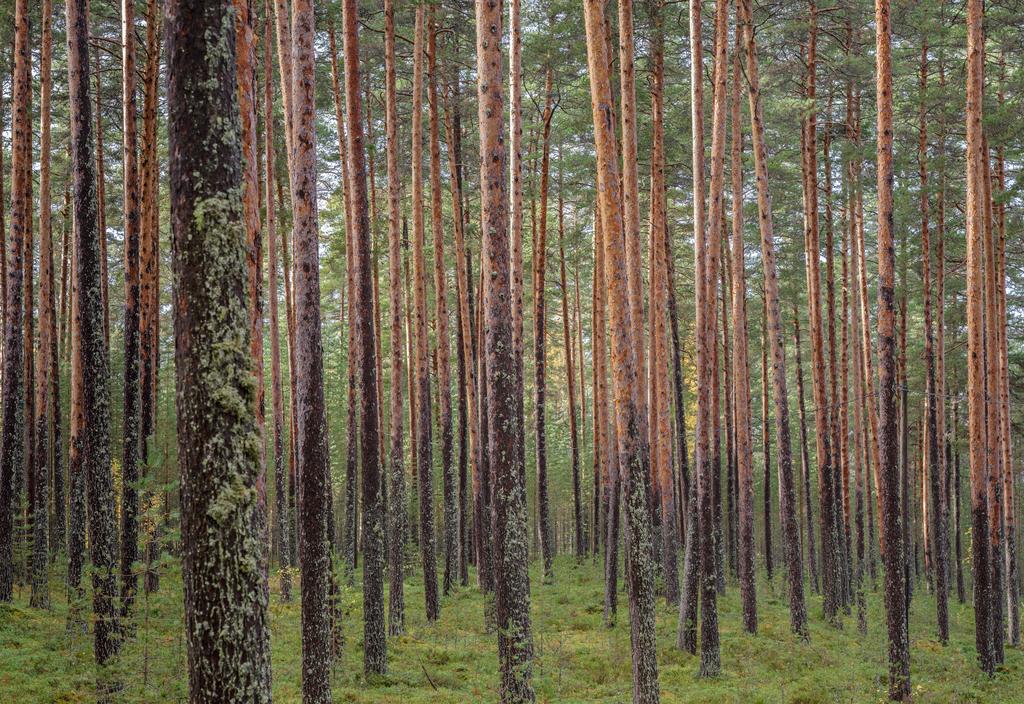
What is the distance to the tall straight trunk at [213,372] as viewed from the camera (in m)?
4.41

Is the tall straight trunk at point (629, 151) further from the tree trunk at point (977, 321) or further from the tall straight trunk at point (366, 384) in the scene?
the tree trunk at point (977, 321)

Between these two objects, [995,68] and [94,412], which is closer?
[94,412]

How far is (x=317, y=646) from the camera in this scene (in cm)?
844

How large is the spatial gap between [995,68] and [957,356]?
1057 cm

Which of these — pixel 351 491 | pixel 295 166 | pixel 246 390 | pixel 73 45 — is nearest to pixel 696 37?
pixel 295 166

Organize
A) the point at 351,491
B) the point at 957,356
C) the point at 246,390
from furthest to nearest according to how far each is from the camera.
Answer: the point at 957,356 → the point at 351,491 → the point at 246,390

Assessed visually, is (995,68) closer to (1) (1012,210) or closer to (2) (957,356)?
(1) (1012,210)

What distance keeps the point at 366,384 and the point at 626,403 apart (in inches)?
159

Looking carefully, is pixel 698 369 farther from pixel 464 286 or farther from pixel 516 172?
pixel 464 286


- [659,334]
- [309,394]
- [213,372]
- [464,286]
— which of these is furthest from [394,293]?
[213,372]

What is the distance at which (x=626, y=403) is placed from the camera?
923cm

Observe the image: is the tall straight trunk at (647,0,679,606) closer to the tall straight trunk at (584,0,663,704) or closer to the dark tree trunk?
the dark tree trunk

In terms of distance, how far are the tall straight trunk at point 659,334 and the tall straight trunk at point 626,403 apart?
682cm

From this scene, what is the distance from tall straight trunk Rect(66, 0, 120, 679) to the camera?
9.18m
